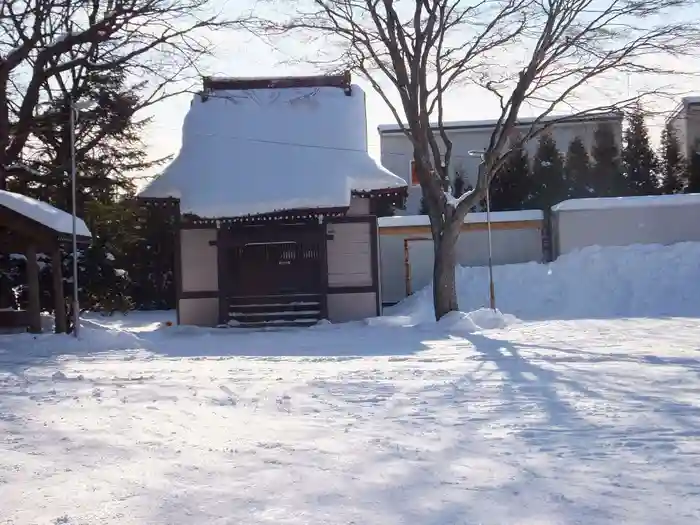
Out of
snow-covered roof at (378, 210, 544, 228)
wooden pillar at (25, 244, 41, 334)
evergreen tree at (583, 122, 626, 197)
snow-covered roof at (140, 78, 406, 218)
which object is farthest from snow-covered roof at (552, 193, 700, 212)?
wooden pillar at (25, 244, 41, 334)

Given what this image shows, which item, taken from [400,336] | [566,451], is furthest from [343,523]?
[400,336]

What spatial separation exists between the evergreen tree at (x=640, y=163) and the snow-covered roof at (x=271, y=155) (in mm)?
15332

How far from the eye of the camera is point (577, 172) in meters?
34.5

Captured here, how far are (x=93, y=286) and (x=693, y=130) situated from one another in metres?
26.6

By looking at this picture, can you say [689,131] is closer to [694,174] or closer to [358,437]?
[694,174]

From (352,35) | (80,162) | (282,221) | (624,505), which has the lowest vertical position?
(624,505)

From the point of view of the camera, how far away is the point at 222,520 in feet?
14.5

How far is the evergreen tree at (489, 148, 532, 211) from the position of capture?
114ft

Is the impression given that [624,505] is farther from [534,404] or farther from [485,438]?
[534,404]

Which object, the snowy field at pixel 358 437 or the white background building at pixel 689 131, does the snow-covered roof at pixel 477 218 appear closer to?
the white background building at pixel 689 131

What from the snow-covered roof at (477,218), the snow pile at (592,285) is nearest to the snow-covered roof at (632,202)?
the snow-covered roof at (477,218)

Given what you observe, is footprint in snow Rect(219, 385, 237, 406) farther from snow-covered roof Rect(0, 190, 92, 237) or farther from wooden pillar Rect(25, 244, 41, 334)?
wooden pillar Rect(25, 244, 41, 334)

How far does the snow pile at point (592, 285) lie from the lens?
76.0ft

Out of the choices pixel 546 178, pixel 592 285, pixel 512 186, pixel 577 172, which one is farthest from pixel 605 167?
pixel 592 285
